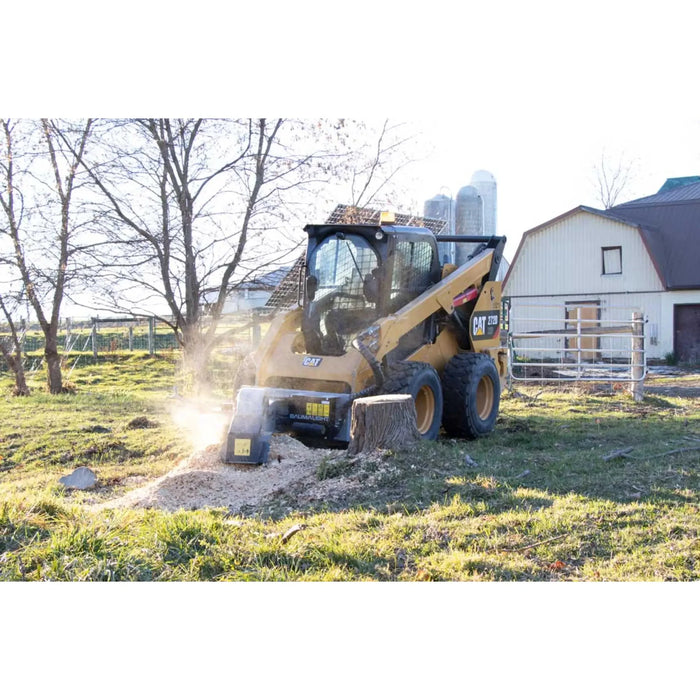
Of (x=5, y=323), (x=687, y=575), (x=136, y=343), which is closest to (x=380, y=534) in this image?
(x=687, y=575)

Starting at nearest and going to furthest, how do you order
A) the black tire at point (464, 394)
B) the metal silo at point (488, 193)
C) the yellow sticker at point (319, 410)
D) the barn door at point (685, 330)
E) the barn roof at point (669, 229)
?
the yellow sticker at point (319, 410)
the black tire at point (464, 394)
the metal silo at point (488, 193)
the barn door at point (685, 330)
the barn roof at point (669, 229)

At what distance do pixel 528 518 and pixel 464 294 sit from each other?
362 centimetres

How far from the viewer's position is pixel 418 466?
4.58 metres

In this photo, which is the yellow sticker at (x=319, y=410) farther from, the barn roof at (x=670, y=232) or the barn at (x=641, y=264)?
the barn roof at (x=670, y=232)

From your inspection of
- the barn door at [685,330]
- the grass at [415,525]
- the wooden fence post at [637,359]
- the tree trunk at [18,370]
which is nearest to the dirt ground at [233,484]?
the grass at [415,525]

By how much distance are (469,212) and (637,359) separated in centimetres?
376

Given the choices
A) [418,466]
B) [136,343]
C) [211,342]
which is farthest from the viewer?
[136,343]

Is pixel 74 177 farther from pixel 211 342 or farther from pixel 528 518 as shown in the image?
pixel 528 518

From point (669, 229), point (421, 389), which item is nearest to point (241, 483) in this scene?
point (421, 389)

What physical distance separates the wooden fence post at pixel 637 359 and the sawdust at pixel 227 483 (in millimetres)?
5946

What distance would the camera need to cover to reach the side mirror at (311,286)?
6293mm

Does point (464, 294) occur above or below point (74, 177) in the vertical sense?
below

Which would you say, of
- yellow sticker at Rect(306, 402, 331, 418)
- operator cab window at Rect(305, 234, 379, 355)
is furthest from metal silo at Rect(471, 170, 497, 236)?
yellow sticker at Rect(306, 402, 331, 418)

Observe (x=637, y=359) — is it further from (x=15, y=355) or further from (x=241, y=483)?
(x=15, y=355)
